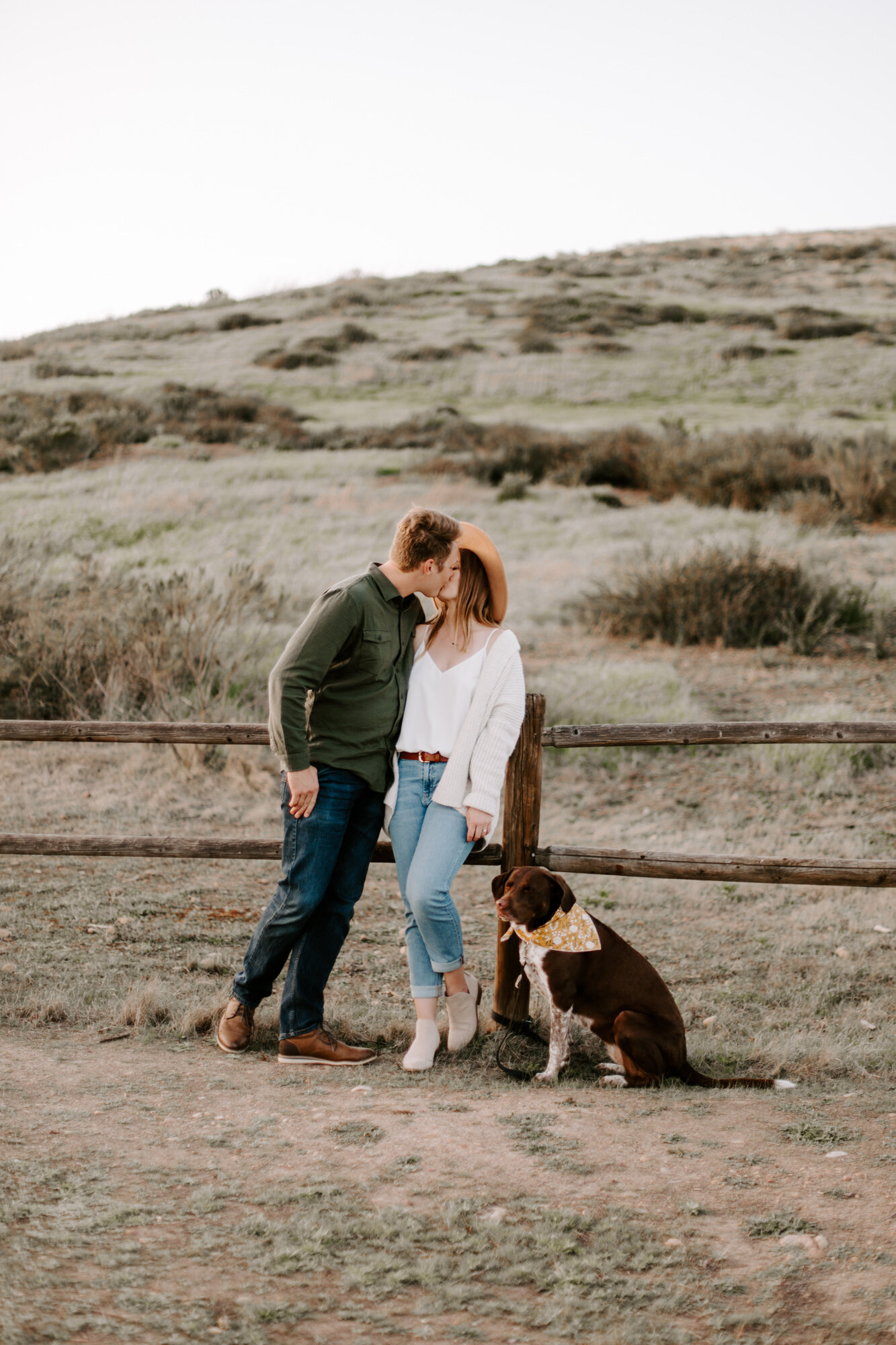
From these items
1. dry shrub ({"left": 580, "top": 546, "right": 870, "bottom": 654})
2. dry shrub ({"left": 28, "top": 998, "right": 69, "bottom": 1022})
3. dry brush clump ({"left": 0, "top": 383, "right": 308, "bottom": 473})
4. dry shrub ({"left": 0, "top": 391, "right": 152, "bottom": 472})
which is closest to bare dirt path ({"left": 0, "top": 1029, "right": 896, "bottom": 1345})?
dry shrub ({"left": 28, "top": 998, "right": 69, "bottom": 1022})

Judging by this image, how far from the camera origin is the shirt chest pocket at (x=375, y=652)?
3584mm

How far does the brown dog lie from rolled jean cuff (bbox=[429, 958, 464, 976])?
24cm

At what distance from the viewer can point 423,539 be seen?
3547mm

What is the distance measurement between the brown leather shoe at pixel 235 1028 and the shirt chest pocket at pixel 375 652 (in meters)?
1.37

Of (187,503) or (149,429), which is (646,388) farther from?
(187,503)

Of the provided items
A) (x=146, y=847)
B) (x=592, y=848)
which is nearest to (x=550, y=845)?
(x=592, y=848)

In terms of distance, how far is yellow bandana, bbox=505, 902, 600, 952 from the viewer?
3760 mm

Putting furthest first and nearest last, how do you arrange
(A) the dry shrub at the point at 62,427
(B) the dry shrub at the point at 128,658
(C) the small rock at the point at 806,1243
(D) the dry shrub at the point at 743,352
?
(D) the dry shrub at the point at 743,352, (A) the dry shrub at the point at 62,427, (B) the dry shrub at the point at 128,658, (C) the small rock at the point at 806,1243

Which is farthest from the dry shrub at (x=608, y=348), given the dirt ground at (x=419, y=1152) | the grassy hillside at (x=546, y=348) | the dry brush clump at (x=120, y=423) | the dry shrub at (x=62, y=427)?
the dirt ground at (x=419, y=1152)

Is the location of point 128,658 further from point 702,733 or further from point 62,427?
point 62,427

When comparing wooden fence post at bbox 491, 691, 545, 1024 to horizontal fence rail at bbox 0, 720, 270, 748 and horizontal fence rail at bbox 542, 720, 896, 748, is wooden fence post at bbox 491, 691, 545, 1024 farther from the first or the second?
horizontal fence rail at bbox 0, 720, 270, 748

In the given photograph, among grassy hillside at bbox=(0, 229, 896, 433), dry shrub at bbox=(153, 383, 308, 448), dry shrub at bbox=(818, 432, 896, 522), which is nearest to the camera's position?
dry shrub at bbox=(818, 432, 896, 522)

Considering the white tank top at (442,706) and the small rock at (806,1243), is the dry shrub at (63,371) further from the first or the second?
the small rock at (806,1243)

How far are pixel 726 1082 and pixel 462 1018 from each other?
0.95 metres
